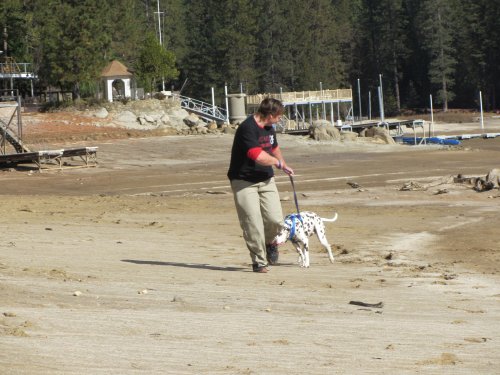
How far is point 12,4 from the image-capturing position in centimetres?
7294

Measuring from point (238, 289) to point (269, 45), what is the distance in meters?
88.5

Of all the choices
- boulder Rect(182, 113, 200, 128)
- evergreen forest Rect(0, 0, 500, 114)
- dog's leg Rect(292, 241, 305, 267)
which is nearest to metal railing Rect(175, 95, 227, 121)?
boulder Rect(182, 113, 200, 128)

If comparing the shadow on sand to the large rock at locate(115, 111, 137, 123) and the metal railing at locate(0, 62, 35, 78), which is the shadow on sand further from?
the metal railing at locate(0, 62, 35, 78)

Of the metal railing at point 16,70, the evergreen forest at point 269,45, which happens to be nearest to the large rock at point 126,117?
the evergreen forest at point 269,45

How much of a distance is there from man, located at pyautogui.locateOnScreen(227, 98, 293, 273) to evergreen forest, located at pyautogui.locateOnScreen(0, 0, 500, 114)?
173ft

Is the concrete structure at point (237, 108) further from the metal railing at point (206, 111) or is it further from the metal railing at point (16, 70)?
the metal railing at point (16, 70)

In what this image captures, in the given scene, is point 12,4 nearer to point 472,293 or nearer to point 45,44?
point 45,44

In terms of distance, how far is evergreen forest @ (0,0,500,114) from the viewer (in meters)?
67.7

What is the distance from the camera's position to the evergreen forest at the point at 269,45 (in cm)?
6769

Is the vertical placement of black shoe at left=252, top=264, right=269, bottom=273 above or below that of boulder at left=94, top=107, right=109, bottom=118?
below

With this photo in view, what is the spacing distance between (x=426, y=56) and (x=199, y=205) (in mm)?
90878

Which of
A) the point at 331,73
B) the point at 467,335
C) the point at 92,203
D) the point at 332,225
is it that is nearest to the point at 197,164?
the point at 92,203

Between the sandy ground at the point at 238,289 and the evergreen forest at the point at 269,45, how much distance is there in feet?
145

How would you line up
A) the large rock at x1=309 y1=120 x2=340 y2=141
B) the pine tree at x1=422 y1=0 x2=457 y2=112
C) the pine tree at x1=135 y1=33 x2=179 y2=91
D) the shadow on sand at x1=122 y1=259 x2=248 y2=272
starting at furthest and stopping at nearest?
the pine tree at x1=422 y1=0 x2=457 y2=112 → the pine tree at x1=135 y1=33 x2=179 y2=91 → the large rock at x1=309 y1=120 x2=340 y2=141 → the shadow on sand at x1=122 y1=259 x2=248 y2=272
